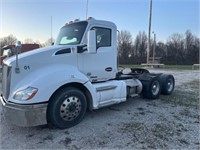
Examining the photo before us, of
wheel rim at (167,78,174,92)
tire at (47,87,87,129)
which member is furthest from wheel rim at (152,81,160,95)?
tire at (47,87,87,129)

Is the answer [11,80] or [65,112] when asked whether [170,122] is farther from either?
[11,80]

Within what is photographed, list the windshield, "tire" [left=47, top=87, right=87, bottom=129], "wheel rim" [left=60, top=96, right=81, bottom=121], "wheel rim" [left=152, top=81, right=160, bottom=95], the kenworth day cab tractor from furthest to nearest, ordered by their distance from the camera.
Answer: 1. "wheel rim" [left=152, top=81, right=160, bottom=95]
2. the windshield
3. "wheel rim" [left=60, top=96, right=81, bottom=121]
4. "tire" [left=47, top=87, right=87, bottom=129]
5. the kenworth day cab tractor

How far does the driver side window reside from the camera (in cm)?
497

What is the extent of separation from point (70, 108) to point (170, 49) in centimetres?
5155

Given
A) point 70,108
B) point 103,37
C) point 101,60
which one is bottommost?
point 70,108

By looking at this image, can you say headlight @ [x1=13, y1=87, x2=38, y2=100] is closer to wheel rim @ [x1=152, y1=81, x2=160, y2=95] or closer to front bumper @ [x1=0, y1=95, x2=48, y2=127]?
front bumper @ [x1=0, y1=95, x2=48, y2=127]

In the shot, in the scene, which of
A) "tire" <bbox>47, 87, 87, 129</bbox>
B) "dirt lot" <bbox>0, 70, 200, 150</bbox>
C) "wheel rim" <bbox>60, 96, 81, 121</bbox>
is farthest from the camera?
"wheel rim" <bbox>60, 96, 81, 121</bbox>

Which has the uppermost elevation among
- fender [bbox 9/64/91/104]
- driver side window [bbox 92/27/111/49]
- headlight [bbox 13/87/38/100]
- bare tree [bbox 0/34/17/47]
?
bare tree [bbox 0/34/17/47]

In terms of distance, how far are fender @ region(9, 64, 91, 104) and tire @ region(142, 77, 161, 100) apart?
326 centimetres

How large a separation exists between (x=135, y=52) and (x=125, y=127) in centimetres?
5111

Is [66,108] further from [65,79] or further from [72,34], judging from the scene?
[72,34]

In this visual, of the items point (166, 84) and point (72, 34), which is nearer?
point (72, 34)

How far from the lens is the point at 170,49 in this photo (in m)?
51.2

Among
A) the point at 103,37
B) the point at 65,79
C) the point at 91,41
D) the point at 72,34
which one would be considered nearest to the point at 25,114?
the point at 65,79
